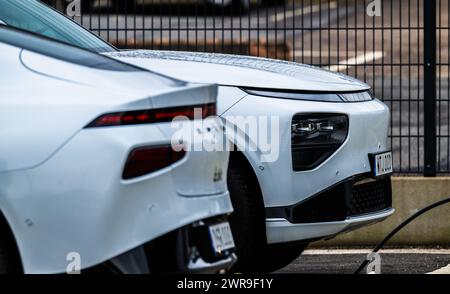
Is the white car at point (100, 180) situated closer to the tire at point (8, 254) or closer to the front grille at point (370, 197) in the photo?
the tire at point (8, 254)

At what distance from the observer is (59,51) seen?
4957 millimetres

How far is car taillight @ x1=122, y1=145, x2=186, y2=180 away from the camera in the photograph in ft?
14.1

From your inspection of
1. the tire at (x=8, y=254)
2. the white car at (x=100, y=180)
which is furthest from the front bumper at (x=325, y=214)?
the tire at (x=8, y=254)

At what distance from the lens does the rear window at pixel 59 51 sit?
4.81 metres

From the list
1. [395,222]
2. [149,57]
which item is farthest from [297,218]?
[395,222]

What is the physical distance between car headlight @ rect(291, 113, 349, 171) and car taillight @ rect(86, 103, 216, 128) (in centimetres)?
148

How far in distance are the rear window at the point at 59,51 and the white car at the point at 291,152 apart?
98 cm

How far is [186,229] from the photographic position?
442 cm

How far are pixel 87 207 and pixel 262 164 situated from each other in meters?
1.85

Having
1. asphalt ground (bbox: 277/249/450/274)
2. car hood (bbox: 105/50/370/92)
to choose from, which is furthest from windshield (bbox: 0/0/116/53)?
asphalt ground (bbox: 277/249/450/274)

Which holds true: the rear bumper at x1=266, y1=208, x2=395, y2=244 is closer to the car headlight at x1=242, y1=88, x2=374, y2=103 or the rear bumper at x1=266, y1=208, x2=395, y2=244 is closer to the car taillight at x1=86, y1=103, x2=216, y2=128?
the car headlight at x1=242, y1=88, x2=374, y2=103

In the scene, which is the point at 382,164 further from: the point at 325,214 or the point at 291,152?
the point at 291,152
